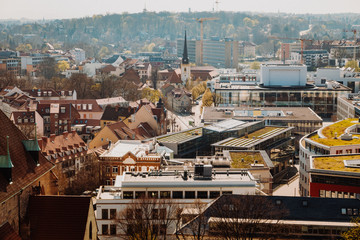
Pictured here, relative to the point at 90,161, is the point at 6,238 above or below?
above

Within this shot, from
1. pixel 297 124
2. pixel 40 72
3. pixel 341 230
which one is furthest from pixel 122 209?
pixel 40 72

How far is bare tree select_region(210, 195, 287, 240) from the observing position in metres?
37.3

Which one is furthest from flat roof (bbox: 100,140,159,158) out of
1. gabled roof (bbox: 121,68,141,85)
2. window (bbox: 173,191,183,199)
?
gabled roof (bbox: 121,68,141,85)

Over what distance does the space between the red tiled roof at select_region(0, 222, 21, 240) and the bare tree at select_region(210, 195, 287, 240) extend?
1117 centimetres

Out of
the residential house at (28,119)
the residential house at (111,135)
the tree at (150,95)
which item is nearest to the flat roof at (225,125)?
the residential house at (111,135)

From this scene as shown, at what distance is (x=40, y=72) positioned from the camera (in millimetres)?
185375

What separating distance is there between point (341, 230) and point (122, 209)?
13921mm

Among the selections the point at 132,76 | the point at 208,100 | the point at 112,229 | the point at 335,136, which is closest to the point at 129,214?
the point at 112,229

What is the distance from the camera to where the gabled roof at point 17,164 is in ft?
108

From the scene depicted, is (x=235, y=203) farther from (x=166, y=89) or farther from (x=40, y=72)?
(x=40, y=72)

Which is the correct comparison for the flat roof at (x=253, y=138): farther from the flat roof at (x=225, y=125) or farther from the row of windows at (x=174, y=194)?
the row of windows at (x=174, y=194)

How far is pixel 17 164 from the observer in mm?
35031

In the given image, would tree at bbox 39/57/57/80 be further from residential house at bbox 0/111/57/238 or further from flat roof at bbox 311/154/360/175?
residential house at bbox 0/111/57/238

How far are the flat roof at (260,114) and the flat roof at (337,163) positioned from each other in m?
27.2
